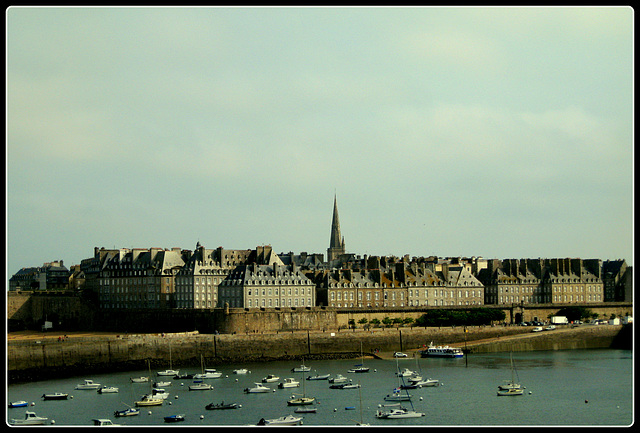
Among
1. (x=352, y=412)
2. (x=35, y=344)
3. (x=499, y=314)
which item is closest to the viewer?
(x=352, y=412)

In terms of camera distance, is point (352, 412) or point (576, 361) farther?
point (576, 361)

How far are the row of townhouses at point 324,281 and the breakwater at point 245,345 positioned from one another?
34.2ft

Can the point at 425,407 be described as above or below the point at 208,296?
below

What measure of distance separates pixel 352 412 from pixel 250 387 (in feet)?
34.8

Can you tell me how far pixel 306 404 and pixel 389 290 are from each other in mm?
44332

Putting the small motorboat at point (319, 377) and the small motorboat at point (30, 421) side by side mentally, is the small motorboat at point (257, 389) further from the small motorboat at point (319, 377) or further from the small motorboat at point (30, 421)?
the small motorboat at point (30, 421)

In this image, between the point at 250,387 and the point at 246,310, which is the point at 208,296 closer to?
the point at 246,310

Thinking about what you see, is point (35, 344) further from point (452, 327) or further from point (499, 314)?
point (499, 314)

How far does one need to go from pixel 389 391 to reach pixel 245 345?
850 inches

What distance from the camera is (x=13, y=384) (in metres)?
60.9

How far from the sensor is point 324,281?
92.5 m

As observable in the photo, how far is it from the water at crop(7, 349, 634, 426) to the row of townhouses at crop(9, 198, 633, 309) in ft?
59.3

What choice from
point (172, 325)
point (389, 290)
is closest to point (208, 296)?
point (172, 325)

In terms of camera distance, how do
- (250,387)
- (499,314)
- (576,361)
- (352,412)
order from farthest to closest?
(499,314) < (576,361) < (250,387) < (352,412)
